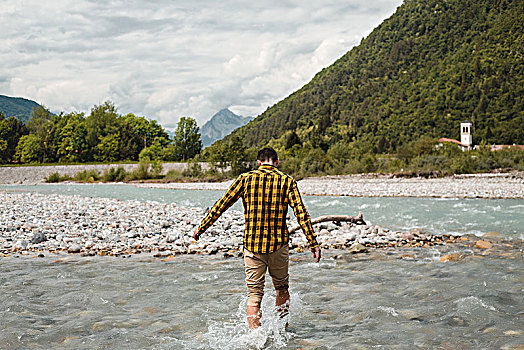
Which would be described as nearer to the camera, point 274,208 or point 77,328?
point 274,208

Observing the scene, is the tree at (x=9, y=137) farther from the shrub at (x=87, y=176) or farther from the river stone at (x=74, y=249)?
A: the river stone at (x=74, y=249)

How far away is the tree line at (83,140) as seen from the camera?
79.7 metres

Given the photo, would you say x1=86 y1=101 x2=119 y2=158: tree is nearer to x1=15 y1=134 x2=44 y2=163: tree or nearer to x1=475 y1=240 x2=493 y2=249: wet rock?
→ x1=15 y1=134 x2=44 y2=163: tree

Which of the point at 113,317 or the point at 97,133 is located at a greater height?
the point at 97,133

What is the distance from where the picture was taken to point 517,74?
10338cm

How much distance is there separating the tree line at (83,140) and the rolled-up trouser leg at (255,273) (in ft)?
247

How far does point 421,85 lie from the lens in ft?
385

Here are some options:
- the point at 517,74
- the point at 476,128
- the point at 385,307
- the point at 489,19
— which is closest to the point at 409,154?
the point at 385,307

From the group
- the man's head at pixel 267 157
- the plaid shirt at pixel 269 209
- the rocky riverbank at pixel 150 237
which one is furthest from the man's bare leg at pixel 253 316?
the rocky riverbank at pixel 150 237

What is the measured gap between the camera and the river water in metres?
4.88

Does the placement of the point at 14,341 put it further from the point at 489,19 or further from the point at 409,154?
the point at 489,19

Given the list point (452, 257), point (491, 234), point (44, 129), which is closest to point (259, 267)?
point (452, 257)

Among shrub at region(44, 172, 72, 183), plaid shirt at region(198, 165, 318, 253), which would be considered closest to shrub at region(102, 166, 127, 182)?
shrub at region(44, 172, 72, 183)

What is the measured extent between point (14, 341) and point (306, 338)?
3.22 meters
